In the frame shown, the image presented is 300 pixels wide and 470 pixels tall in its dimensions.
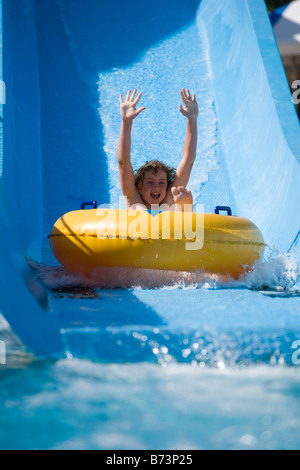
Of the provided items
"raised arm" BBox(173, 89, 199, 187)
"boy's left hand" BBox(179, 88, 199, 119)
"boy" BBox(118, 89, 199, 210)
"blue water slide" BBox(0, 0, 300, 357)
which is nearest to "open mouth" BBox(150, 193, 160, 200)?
"boy" BBox(118, 89, 199, 210)

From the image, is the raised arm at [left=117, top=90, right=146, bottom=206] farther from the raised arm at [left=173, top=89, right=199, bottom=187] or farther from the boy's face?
the raised arm at [left=173, top=89, right=199, bottom=187]

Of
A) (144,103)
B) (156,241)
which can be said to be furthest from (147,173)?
(144,103)

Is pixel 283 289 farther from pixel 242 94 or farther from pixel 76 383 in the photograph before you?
pixel 242 94

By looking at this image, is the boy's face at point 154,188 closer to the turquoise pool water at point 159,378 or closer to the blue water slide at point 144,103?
the blue water slide at point 144,103

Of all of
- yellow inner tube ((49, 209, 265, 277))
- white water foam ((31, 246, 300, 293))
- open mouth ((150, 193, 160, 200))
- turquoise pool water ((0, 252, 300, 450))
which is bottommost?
turquoise pool water ((0, 252, 300, 450))

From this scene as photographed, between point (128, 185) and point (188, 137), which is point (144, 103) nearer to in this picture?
point (188, 137)

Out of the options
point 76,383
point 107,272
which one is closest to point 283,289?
point 107,272

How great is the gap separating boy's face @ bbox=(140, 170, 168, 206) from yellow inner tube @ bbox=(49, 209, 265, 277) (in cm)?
60

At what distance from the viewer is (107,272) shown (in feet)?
7.50

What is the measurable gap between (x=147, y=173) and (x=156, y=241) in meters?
0.77

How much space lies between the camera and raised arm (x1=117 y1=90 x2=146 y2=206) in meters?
2.78

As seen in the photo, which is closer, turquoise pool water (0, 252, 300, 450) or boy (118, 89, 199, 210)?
turquoise pool water (0, 252, 300, 450)

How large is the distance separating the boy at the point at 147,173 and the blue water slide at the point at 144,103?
0.47 metres
